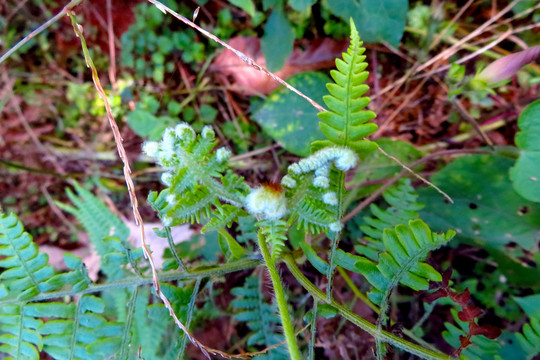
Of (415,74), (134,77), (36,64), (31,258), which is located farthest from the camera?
(36,64)

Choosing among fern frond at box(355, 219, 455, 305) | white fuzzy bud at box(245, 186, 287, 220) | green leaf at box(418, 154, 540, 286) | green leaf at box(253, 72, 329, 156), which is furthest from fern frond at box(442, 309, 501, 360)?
green leaf at box(253, 72, 329, 156)

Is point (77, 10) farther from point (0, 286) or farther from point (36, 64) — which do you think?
point (0, 286)

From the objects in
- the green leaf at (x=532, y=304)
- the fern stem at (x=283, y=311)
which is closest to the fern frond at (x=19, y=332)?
the fern stem at (x=283, y=311)

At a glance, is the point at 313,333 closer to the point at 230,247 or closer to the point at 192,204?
the point at 230,247

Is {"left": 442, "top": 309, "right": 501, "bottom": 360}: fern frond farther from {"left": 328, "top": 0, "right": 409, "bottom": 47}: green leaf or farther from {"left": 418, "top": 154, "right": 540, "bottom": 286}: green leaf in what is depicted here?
{"left": 328, "top": 0, "right": 409, "bottom": 47}: green leaf

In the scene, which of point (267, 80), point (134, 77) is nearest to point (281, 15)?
point (267, 80)

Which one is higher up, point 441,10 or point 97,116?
point 97,116

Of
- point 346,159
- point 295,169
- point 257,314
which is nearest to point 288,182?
point 295,169
